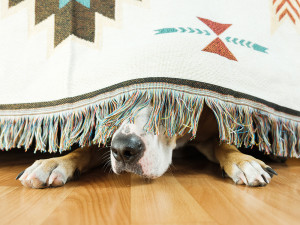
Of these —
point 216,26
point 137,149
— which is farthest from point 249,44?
point 137,149

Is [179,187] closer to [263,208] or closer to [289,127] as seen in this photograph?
[263,208]

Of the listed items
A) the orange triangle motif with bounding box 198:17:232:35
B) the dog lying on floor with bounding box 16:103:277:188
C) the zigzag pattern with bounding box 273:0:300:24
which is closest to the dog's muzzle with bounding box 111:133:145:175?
the dog lying on floor with bounding box 16:103:277:188

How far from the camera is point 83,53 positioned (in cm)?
103

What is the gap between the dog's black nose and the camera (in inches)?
31.0

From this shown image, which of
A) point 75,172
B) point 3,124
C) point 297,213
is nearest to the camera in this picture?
point 297,213

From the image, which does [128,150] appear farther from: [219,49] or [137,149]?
[219,49]

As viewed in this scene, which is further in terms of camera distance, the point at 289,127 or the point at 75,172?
the point at 289,127

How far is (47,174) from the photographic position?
0.83 meters

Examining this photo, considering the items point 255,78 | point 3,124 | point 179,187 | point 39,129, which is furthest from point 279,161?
point 3,124

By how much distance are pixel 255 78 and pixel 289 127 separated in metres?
0.24

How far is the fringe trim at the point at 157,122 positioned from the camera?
2.81 feet

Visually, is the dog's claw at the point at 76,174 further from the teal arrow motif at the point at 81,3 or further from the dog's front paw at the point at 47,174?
the teal arrow motif at the point at 81,3

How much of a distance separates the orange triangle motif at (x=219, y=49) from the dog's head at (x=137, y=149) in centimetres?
32

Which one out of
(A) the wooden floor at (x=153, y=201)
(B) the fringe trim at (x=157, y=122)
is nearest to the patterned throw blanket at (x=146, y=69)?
(B) the fringe trim at (x=157, y=122)
